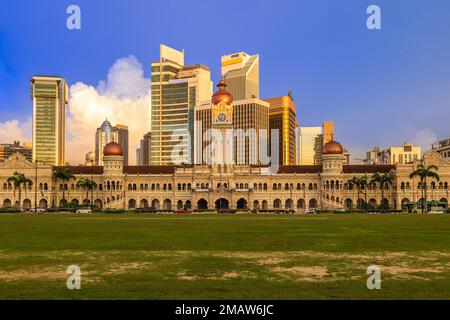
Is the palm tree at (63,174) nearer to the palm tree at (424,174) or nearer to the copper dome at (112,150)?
the copper dome at (112,150)

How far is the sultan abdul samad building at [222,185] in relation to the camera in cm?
12194

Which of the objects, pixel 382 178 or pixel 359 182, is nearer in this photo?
pixel 382 178

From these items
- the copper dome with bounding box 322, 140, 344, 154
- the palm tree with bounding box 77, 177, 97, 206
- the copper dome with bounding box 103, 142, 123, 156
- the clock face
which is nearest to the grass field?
the palm tree with bounding box 77, 177, 97, 206

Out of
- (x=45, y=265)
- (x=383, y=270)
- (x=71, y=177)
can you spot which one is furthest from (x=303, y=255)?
(x=71, y=177)

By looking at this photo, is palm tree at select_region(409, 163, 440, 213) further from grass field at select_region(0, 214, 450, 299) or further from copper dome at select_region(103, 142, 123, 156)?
copper dome at select_region(103, 142, 123, 156)

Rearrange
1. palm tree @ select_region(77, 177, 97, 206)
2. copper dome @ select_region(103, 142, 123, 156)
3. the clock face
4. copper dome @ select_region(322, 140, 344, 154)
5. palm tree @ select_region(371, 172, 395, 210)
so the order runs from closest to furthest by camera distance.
A: palm tree @ select_region(371, 172, 395, 210)
palm tree @ select_region(77, 177, 97, 206)
copper dome @ select_region(322, 140, 344, 154)
copper dome @ select_region(103, 142, 123, 156)
the clock face

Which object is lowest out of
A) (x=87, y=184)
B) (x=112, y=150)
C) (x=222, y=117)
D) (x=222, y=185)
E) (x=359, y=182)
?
(x=222, y=185)

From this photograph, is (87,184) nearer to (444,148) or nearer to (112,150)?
(112,150)

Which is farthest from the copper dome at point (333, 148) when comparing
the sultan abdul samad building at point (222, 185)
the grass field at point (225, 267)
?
the grass field at point (225, 267)

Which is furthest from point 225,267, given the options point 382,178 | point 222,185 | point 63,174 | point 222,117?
point 222,117

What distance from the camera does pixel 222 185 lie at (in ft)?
410

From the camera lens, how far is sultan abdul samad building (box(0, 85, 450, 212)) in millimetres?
121938
